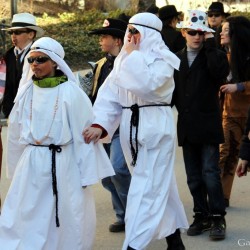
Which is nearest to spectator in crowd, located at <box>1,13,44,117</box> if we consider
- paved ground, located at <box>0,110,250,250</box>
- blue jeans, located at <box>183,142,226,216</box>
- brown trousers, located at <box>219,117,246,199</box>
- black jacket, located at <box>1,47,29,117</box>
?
black jacket, located at <box>1,47,29,117</box>

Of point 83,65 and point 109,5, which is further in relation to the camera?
point 109,5

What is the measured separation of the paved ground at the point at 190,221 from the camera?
671 centimetres

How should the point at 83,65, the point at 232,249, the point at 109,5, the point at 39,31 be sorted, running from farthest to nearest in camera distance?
the point at 109,5 → the point at 83,65 → the point at 39,31 → the point at 232,249

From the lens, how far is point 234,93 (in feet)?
25.1

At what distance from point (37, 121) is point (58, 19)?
640 inches

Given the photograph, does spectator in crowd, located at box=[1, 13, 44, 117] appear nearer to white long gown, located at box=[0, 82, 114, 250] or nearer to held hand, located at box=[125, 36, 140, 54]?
white long gown, located at box=[0, 82, 114, 250]

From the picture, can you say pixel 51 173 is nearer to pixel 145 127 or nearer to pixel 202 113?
pixel 145 127

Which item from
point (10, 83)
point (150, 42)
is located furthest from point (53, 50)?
point (10, 83)

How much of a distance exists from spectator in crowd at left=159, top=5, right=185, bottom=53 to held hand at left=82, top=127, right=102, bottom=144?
149 inches

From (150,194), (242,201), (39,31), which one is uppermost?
(39,31)

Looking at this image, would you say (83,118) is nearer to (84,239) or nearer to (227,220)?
(84,239)

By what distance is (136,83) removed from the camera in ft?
19.5

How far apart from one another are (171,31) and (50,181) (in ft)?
15.1

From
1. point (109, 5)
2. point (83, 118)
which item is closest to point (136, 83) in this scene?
point (83, 118)
